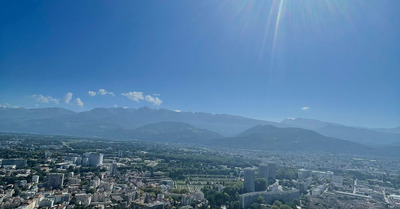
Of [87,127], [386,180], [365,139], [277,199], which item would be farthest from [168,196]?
[365,139]

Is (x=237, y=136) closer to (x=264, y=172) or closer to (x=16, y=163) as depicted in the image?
(x=264, y=172)

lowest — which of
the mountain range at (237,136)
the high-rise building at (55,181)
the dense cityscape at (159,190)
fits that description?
the dense cityscape at (159,190)

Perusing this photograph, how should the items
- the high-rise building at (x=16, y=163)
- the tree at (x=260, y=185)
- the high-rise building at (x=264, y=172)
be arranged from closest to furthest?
the tree at (x=260, y=185), the high-rise building at (x=16, y=163), the high-rise building at (x=264, y=172)

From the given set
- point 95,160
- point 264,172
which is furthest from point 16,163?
point 264,172

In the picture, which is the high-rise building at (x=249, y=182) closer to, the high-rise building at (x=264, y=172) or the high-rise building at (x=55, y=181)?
the high-rise building at (x=264, y=172)

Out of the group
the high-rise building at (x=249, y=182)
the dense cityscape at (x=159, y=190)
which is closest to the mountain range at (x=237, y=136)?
the dense cityscape at (x=159, y=190)

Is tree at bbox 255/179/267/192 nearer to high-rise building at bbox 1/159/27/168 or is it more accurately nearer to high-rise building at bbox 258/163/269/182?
high-rise building at bbox 258/163/269/182

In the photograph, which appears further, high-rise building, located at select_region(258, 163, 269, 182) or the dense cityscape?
high-rise building, located at select_region(258, 163, 269, 182)

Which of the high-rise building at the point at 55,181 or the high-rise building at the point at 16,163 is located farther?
the high-rise building at the point at 16,163

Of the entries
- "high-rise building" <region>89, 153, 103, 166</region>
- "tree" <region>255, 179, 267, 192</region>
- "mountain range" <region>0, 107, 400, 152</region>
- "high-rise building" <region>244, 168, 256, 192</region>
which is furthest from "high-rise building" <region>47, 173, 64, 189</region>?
"mountain range" <region>0, 107, 400, 152</region>

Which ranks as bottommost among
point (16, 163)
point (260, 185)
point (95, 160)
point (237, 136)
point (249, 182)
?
point (260, 185)

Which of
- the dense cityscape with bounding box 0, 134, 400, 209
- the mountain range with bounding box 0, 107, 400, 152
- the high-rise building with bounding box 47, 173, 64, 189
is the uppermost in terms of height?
the mountain range with bounding box 0, 107, 400, 152
